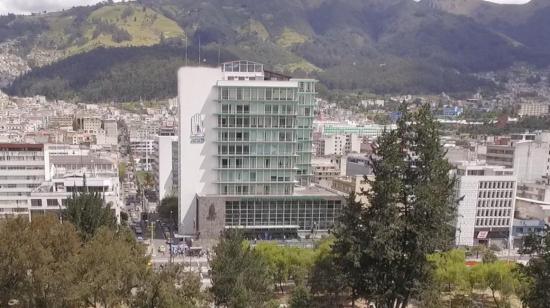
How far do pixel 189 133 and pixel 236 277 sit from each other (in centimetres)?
3010

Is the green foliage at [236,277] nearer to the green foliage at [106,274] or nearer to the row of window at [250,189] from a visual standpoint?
the green foliage at [106,274]

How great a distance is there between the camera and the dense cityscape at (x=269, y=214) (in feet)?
60.7

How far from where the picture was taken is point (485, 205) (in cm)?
5409

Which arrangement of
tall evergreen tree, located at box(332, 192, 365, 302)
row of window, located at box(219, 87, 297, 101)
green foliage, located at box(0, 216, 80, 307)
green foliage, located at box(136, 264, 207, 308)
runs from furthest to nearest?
row of window, located at box(219, 87, 297, 101) → green foliage, located at box(0, 216, 80, 307) → tall evergreen tree, located at box(332, 192, 365, 302) → green foliage, located at box(136, 264, 207, 308)

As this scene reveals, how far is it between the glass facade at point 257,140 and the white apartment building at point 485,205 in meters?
Result: 18.4

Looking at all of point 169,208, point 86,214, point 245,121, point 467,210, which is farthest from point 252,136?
point 467,210

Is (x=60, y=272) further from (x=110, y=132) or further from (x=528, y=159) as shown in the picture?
(x=110, y=132)

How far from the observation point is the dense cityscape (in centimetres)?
1852

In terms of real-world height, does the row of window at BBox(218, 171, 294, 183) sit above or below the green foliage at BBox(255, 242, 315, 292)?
above

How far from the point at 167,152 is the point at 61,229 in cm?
5010

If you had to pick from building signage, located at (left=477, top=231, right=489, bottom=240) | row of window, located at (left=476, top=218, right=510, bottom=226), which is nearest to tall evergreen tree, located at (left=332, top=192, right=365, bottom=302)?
row of window, located at (left=476, top=218, right=510, bottom=226)

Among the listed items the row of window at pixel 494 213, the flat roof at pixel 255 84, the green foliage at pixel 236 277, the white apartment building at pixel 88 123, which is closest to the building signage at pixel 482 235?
the row of window at pixel 494 213

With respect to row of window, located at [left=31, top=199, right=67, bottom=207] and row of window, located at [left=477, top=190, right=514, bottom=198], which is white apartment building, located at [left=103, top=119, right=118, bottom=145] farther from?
row of window, located at [left=477, top=190, right=514, bottom=198]

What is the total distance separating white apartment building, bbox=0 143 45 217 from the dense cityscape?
147mm
